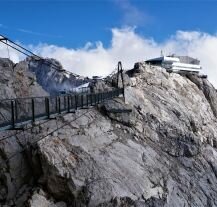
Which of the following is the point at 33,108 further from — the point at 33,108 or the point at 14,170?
the point at 14,170

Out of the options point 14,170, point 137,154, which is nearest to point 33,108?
point 14,170

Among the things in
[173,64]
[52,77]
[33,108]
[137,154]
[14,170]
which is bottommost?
[14,170]

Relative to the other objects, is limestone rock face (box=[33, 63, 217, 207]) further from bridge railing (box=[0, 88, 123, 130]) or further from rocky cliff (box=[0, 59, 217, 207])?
bridge railing (box=[0, 88, 123, 130])

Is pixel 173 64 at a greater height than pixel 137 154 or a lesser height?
greater

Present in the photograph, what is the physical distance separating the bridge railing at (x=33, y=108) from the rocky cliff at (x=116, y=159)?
4.15m

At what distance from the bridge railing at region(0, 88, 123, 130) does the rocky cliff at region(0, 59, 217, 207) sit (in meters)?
4.15

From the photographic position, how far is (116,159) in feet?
124

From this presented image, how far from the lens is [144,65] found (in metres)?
67.1

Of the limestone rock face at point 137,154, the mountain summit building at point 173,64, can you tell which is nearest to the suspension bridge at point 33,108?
the limestone rock face at point 137,154

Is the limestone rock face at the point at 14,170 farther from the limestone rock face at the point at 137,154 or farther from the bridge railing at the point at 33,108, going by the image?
the bridge railing at the point at 33,108

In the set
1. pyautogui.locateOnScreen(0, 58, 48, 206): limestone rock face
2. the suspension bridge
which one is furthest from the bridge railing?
pyautogui.locateOnScreen(0, 58, 48, 206): limestone rock face

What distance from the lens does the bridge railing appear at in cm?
2071

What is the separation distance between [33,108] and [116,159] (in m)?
16.5

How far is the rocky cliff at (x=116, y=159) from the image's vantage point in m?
33.0
